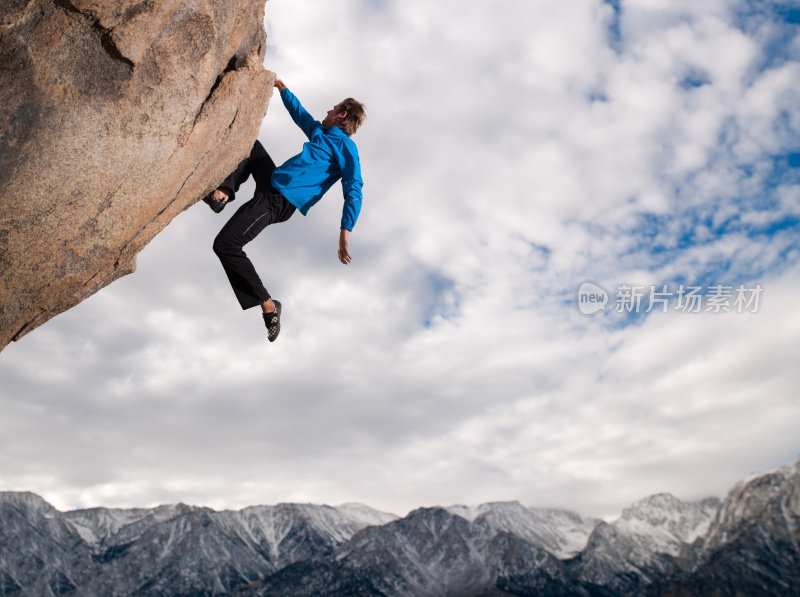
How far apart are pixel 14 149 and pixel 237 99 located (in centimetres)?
301

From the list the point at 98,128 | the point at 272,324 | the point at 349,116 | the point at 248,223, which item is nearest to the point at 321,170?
the point at 349,116

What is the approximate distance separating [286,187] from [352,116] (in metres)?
1.41

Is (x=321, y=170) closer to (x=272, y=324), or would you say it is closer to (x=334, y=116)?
(x=334, y=116)

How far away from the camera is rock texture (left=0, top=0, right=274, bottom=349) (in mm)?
5422

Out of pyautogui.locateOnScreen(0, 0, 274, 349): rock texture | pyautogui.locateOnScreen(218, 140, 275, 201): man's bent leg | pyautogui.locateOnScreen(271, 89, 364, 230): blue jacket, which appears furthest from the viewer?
pyautogui.locateOnScreen(218, 140, 275, 201): man's bent leg

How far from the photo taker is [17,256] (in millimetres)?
5727

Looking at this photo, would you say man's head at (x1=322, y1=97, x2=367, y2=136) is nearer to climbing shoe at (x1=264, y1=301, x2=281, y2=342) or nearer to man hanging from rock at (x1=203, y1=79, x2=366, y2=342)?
man hanging from rock at (x1=203, y1=79, x2=366, y2=342)

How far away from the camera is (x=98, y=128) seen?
233 inches

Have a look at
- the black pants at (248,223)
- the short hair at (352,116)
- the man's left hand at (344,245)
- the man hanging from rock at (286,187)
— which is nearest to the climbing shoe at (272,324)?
the man hanging from rock at (286,187)

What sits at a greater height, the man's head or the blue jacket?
the man's head

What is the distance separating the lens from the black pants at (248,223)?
791cm

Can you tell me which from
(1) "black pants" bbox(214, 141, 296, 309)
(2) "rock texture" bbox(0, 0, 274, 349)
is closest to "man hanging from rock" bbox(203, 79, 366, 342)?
(1) "black pants" bbox(214, 141, 296, 309)

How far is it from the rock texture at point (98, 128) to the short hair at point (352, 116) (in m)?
1.50

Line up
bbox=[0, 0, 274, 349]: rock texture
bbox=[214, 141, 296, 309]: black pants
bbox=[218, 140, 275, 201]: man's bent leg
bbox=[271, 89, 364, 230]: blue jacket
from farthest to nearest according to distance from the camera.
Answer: bbox=[218, 140, 275, 201]: man's bent leg
bbox=[271, 89, 364, 230]: blue jacket
bbox=[214, 141, 296, 309]: black pants
bbox=[0, 0, 274, 349]: rock texture
